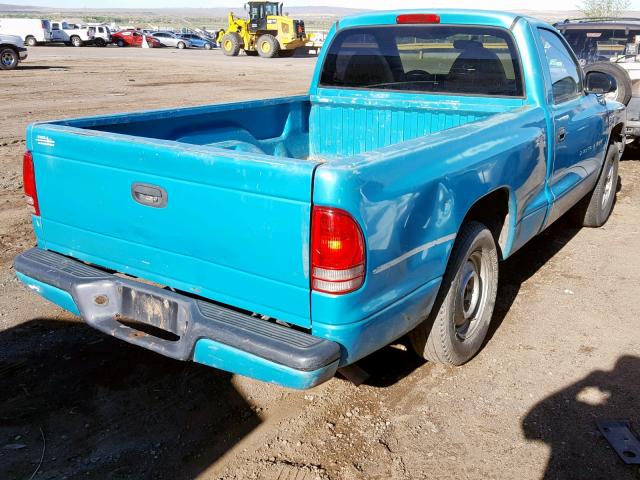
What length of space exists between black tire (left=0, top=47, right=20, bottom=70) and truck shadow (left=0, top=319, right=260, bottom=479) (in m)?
21.4

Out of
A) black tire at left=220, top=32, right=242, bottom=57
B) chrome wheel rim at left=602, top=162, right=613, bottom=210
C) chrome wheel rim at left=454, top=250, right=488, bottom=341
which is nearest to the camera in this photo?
chrome wheel rim at left=454, top=250, right=488, bottom=341

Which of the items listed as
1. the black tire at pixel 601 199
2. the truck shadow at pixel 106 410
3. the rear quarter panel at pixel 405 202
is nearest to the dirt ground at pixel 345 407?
the truck shadow at pixel 106 410

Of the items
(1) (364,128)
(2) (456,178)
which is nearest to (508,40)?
(1) (364,128)

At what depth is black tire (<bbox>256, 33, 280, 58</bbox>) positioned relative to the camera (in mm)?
36406

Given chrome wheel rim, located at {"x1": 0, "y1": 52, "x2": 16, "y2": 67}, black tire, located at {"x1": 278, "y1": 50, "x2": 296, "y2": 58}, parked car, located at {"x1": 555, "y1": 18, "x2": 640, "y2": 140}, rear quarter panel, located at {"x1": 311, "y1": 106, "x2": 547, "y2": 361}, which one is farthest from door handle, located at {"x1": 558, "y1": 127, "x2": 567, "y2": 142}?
black tire, located at {"x1": 278, "y1": 50, "x2": 296, "y2": 58}

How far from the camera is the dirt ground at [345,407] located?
117 inches

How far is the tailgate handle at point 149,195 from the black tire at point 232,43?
36.5 meters

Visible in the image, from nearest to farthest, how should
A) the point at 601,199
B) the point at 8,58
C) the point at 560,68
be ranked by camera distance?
the point at 560,68, the point at 601,199, the point at 8,58

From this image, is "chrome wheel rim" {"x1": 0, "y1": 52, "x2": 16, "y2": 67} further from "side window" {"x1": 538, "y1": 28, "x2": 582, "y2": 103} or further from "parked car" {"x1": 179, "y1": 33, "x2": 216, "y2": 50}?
"parked car" {"x1": 179, "y1": 33, "x2": 216, "y2": 50}

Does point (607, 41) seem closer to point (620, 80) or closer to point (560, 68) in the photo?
point (620, 80)

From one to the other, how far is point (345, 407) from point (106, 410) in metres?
1.21

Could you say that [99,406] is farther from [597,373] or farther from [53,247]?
[597,373]

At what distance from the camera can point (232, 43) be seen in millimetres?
37656

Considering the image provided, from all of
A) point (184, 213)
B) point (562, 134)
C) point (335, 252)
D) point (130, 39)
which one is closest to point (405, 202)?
point (335, 252)
